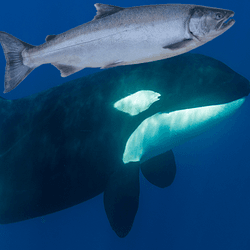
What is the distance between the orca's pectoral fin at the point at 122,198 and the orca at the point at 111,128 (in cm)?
1

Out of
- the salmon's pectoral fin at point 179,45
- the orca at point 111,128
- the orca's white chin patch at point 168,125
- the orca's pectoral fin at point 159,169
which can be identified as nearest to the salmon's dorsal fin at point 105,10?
the salmon's pectoral fin at point 179,45

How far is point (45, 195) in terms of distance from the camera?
361 centimetres

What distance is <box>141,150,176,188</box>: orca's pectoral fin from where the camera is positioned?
16.4ft

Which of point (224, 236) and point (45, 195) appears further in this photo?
point (224, 236)

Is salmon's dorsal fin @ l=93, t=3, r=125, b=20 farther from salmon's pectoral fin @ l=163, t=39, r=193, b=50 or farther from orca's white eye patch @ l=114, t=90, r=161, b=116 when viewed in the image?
orca's white eye patch @ l=114, t=90, r=161, b=116

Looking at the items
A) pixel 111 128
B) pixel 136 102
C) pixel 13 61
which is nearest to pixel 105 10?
pixel 13 61

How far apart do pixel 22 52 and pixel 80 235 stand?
4948 millimetres

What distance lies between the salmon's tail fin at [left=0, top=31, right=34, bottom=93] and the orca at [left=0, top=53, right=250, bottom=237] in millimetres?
1772

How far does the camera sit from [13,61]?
1.69 metres

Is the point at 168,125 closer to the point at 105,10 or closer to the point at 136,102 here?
the point at 136,102

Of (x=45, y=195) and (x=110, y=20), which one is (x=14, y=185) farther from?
(x=110, y=20)

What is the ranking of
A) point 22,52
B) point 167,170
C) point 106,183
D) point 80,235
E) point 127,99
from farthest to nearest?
point 80,235 < point 167,170 < point 106,183 < point 127,99 < point 22,52

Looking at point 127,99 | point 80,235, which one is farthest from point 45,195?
point 80,235

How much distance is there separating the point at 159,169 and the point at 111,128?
206 centimetres
